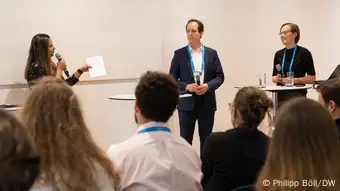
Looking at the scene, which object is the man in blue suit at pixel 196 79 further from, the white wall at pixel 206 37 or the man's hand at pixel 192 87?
the white wall at pixel 206 37

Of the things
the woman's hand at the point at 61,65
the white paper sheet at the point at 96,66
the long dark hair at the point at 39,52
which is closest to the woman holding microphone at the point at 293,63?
the white paper sheet at the point at 96,66

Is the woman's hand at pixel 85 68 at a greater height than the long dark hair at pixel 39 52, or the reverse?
the long dark hair at pixel 39 52

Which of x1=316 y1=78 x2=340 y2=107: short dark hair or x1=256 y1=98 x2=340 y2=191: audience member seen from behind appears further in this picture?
x1=316 y1=78 x2=340 y2=107: short dark hair

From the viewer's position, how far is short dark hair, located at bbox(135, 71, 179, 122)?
2121mm

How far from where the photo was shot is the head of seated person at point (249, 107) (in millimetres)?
2312

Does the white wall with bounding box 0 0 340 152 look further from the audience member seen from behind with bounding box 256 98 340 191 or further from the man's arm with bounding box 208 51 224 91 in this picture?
the audience member seen from behind with bounding box 256 98 340 191

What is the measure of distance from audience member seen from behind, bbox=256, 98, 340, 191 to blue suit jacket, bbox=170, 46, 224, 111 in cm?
309

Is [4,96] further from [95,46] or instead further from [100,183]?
[100,183]

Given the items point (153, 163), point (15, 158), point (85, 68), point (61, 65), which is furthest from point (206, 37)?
point (15, 158)

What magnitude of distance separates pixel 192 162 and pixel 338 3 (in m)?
5.77

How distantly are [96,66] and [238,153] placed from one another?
316cm

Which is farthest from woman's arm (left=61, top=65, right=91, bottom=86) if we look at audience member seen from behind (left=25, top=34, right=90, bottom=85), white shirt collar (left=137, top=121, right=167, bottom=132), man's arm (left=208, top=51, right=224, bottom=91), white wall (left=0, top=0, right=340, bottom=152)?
white shirt collar (left=137, top=121, right=167, bottom=132)

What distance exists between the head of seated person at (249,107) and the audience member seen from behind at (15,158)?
4.70 ft

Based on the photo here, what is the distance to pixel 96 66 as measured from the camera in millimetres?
5090
